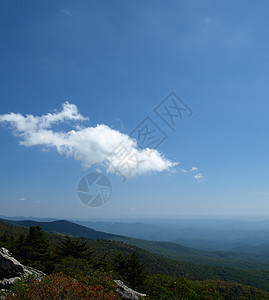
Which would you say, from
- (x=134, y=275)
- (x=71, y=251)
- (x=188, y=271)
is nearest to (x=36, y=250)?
(x=71, y=251)

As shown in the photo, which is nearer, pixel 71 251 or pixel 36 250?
pixel 71 251

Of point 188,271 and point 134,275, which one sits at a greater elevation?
point 134,275

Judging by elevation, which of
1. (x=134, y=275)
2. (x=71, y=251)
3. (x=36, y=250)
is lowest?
(x=134, y=275)

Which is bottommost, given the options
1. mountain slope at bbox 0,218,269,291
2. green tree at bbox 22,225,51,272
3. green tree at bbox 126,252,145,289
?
mountain slope at bbox 0,218,269,291

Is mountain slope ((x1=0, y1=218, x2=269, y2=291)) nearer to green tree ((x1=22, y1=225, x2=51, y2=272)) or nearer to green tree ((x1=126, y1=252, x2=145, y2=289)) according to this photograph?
green tree ((x1=22, y1=225, x2=51, y2=272))

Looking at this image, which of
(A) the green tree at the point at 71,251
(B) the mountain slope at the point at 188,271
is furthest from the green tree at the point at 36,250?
(B) the mountain slope at the point at 188,271

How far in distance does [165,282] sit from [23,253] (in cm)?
2156

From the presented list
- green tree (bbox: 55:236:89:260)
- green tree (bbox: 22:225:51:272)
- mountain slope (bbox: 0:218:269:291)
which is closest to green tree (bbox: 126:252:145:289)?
green tree (bbox: 55:236:89:260)

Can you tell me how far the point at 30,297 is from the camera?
7.85m

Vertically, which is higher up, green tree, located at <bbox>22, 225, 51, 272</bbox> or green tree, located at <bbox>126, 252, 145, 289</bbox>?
green tree, located at <bbox>22, 225, 51, 272</bbox>

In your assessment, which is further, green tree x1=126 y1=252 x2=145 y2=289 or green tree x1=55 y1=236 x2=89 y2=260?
green tree x1=55 y1=236 x2=89 y2=260

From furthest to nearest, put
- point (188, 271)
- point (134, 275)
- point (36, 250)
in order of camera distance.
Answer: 1. point (188, 271)
2. point (36, 250)
3. point (134, 275)

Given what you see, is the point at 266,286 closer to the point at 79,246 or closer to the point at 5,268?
the point at 79,246

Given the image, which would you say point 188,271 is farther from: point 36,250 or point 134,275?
point 36,250
